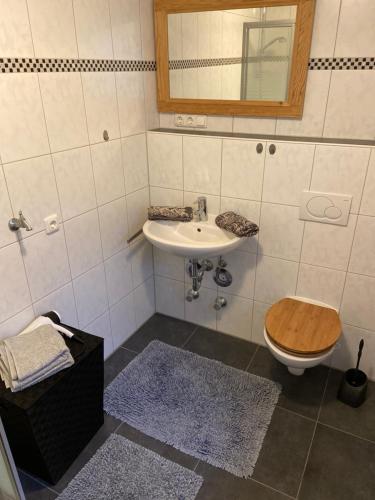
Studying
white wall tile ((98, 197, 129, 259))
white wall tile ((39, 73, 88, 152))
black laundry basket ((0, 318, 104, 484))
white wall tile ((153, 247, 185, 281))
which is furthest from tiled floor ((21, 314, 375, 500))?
white wall tile ((39, 73, 88, 152))

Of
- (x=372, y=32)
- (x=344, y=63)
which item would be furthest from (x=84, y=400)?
(x=372, y=32)

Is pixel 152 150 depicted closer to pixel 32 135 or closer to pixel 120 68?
pixel 120 68

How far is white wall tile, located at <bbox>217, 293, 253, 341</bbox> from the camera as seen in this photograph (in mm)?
2398

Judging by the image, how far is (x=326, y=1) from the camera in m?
1.72

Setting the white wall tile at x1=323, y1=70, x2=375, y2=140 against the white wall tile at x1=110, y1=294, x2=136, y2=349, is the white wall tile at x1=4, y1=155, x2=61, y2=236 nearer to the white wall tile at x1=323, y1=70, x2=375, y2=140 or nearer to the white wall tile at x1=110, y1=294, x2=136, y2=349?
the white wall tile at x1=110, y1=294, x2=136, y2=349

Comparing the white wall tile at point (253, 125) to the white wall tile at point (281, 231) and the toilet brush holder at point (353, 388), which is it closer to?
the white wall tile at point (281, 231)

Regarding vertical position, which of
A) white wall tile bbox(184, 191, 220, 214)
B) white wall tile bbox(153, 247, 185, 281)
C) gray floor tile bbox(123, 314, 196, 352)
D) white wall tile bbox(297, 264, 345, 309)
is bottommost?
gray floor tile bbox(123, 314, 196, 352)

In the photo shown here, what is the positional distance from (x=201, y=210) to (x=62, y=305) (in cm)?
91

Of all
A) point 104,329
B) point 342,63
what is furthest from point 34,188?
point 342,63

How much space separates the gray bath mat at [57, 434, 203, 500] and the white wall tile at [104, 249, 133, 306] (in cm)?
83

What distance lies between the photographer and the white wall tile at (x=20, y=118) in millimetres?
1438

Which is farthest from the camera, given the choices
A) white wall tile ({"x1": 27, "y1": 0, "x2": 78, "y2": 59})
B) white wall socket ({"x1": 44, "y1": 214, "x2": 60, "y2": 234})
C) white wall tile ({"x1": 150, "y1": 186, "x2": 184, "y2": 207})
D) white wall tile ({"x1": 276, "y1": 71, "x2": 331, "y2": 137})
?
white wall tile ({"x1": 150, "y1": 186, "x2": 184, "y2": 207})

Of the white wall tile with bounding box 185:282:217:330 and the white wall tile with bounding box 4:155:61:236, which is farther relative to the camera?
the white wall tile with bounding box 185:282:217:330

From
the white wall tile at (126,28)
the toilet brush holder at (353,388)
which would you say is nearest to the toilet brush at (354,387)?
the toilet brush holder at (353,388)
